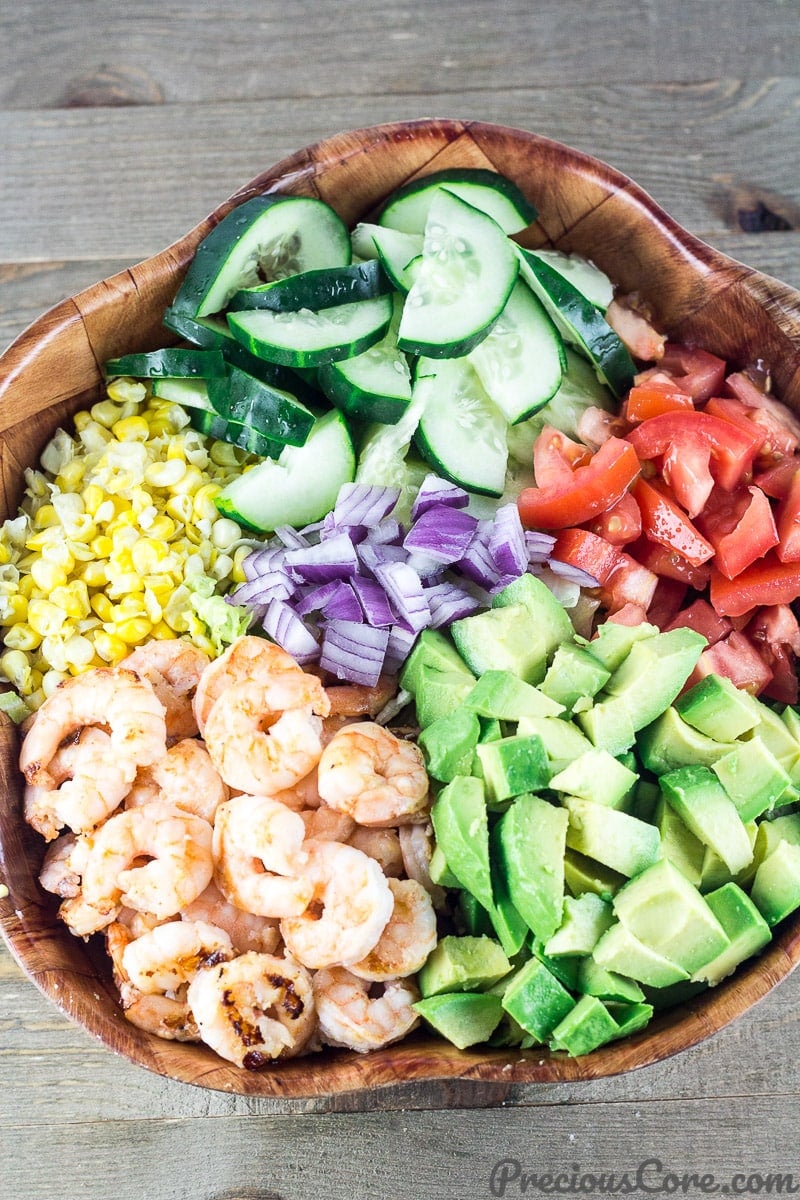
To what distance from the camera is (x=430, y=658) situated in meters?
2.37

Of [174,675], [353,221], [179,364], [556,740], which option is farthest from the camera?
[353,221]

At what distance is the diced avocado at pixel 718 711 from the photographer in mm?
2231

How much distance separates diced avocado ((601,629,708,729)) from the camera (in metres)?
2.19

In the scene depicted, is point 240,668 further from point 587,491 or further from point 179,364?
point 587,491

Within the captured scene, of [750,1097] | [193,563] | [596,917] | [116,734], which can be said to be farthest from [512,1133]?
[193,563]

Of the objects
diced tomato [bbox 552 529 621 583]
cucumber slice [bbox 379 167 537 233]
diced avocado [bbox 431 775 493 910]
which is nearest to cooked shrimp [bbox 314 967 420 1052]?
diced avocado [bbox 431 775 493 910]

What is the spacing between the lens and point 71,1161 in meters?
2.63

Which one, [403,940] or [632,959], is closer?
[632,959]

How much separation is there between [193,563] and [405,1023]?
4.04 feet

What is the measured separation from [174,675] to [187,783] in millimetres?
318

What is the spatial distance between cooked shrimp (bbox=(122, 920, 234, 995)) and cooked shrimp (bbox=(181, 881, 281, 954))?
6 centimetres

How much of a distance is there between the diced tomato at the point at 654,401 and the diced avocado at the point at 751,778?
3.05 feet

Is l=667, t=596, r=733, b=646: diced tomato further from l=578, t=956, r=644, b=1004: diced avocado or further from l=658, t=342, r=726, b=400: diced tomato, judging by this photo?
l=578, t=956, r=644, b=1004: diced avocado

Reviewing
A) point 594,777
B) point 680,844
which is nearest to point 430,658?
point 594,777
